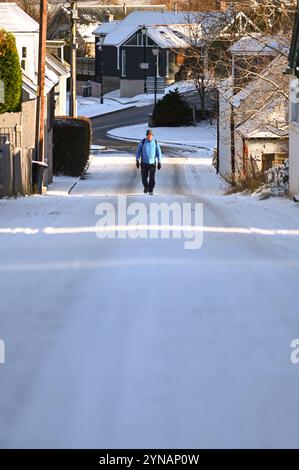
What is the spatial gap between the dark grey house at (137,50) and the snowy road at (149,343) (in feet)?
231

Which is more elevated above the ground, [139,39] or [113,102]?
[139,39]

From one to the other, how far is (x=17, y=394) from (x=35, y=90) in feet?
97.4

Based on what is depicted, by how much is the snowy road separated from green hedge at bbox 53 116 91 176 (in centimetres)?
2890

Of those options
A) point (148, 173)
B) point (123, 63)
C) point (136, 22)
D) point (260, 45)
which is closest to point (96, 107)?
point (123, 63)

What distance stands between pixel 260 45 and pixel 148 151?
373 inches

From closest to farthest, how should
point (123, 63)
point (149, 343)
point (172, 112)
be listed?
1. point (149, 343)
2. point (172, 112)
3. point (123, 63)

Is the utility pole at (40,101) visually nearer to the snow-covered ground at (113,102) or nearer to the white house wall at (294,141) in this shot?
the white house wall at (294,141)

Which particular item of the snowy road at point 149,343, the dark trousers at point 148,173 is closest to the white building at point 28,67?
the dark trousers at point 148,173

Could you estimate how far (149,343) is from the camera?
818 cm

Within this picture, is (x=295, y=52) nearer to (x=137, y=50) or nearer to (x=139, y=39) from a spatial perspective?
(x=139, y=39)

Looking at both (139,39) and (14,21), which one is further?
(139,39)

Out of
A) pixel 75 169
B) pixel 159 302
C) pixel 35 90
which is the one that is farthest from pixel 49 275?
pixel 75 169

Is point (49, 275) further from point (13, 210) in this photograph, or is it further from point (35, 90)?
point (35, 90)

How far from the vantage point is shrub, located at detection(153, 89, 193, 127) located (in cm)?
6844
